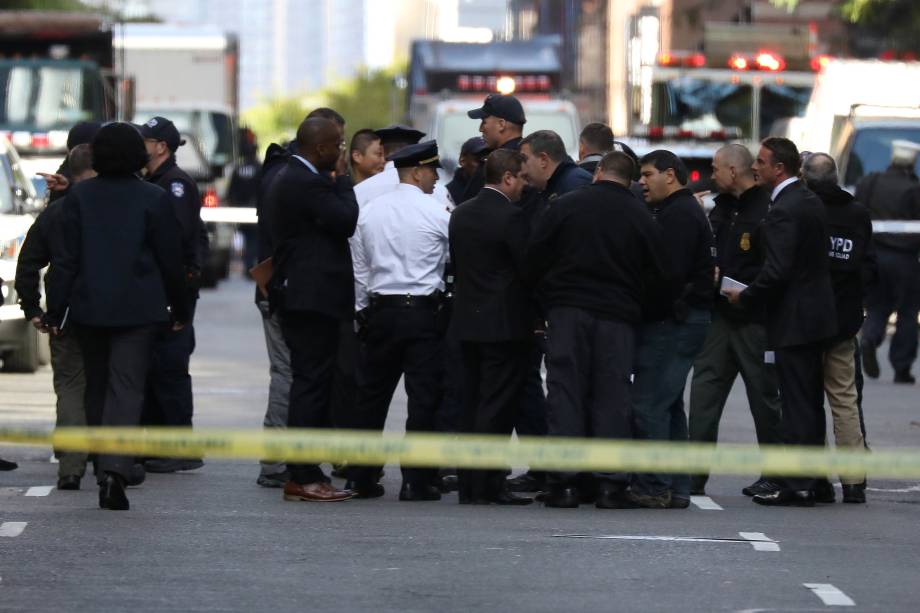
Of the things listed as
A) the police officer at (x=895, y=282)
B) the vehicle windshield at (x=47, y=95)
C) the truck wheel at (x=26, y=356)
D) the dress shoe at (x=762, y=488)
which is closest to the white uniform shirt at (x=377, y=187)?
the dress shoe at (x=762, y=488)

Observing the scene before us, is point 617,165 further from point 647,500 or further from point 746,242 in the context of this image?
point 647,500

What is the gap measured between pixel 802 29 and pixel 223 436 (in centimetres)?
2510

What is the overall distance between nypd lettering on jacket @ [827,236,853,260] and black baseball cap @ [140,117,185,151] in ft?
12.0

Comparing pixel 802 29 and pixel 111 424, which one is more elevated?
pixel 802 29

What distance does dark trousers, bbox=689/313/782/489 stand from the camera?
11828 millimetres

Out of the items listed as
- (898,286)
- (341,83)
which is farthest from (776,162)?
(341,83)

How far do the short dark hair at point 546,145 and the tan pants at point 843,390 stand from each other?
175 centimetres

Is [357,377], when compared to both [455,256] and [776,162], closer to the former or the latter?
[455,256]

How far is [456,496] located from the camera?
38.5 ft

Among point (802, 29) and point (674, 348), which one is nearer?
point (674, 348)

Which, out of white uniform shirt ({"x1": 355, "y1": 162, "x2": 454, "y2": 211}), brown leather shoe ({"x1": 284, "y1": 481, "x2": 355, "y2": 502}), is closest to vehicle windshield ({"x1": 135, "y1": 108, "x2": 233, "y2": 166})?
white uniform shirt ({"x1": 355, "y1": 162, "x2": 454, "y2": 211})

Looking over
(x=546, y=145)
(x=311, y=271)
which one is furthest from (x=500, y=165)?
(x=311, y=271)

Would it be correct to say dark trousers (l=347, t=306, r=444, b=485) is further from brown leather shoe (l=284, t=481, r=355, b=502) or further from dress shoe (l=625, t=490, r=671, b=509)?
dress shoe (l=625, t=490, r=671, b=509)

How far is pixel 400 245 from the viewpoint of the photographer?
37.3ft
